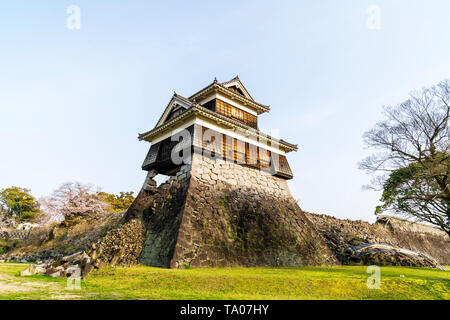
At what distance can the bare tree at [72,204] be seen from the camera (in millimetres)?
24359

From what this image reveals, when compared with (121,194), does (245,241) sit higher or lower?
lower

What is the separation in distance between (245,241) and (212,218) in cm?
196

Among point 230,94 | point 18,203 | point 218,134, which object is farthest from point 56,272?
point 18,203

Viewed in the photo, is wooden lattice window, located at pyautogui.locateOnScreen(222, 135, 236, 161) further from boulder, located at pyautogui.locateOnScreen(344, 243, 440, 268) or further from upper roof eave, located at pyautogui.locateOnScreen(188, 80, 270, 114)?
boulder, located at pyautogui.locateOnScreen(344, 243, 440, 268)

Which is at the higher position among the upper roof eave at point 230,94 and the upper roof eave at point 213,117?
the upper roof eave at point 230,94

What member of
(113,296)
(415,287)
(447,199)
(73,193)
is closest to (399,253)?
(447,199)

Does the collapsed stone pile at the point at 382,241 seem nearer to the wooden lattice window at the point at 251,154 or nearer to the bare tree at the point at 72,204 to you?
the wooden lattice window at the point at 251,154

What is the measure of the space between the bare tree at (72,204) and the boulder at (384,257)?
73.0ft

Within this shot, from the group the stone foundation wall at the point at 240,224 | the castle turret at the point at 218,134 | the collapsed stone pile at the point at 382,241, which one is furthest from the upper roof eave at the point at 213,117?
the collapsed stone pile at the point at 382,241

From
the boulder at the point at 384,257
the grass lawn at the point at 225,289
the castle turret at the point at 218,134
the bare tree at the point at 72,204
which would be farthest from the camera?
the bare tree at the point at 72,204

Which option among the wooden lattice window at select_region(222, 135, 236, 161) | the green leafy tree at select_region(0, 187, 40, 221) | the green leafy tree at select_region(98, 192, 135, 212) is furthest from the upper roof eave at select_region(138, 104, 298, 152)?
the green leafy tree at select_region(0, 187, 40, 221)

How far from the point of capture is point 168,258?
9.97 m

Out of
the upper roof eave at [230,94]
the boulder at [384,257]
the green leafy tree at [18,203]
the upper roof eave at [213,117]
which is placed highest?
the upper roof eave at [230,94]
